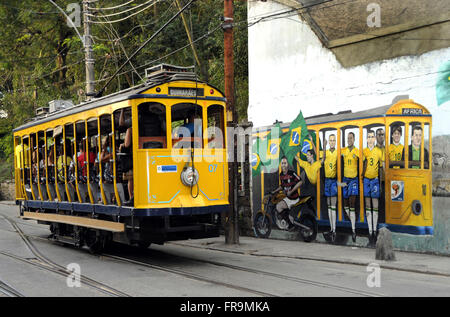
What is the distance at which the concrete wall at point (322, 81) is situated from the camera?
1265 centimetres

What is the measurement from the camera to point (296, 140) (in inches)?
639

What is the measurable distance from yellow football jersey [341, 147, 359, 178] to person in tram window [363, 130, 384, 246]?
0.29m

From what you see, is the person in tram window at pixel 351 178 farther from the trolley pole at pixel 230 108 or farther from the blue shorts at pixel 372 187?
the trolley pole at pixel 230 108

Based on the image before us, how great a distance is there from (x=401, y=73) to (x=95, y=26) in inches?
803

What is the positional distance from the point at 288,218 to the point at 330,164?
96.4 inches

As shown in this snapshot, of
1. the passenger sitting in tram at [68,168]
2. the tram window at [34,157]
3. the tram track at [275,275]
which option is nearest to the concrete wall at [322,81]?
the tram track at [275,275]

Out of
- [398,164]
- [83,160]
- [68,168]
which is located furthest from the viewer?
[68,168]

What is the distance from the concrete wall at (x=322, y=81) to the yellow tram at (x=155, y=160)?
12.2 feet

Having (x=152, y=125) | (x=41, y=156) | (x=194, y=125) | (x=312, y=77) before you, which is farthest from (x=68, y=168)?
(x=312, y=77)

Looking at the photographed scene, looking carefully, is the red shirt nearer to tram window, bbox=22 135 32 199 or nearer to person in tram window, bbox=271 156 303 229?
person in tram window, bbox=271 156 303 229

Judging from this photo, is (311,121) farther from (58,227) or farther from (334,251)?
(58,227)

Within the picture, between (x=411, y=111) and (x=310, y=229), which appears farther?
(x=310, y=229)

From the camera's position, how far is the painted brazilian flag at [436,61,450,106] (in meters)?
12.4

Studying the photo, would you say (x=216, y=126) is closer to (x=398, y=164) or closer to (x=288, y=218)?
(x=398, y=164)
